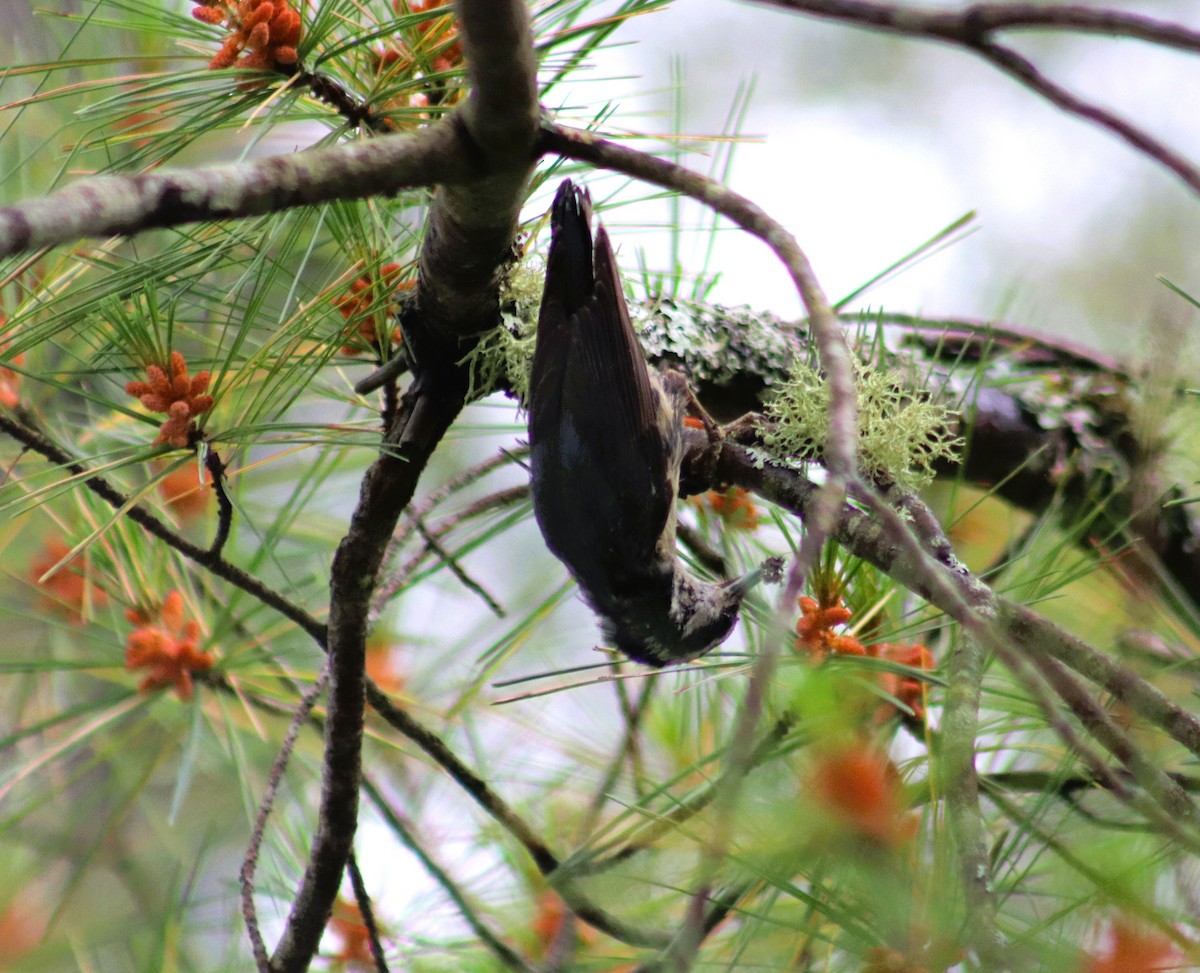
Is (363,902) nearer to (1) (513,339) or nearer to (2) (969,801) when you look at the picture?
(1) (513,339)

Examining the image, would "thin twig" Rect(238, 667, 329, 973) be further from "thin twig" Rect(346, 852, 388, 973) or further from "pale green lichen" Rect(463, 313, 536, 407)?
"pale green lichen" Rect(463, 313, 536, 407)

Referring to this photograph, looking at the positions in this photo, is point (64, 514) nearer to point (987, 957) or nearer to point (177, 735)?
point (177, 735)

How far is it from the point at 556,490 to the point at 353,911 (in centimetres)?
99

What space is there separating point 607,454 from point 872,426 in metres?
0.41

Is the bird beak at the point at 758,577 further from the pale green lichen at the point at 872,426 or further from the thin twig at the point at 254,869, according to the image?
the thin twig at the point at 254,869

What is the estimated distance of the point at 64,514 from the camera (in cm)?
218

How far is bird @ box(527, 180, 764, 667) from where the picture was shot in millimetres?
1496

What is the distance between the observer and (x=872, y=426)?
137 centimetres

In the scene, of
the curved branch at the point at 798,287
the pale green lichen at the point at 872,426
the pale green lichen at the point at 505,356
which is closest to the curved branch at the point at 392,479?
the pale green lichen at the point at 505,356

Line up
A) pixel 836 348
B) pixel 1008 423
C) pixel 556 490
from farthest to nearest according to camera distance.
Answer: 1. pixel 1008 423
2. pixel 556 490
3. pixel 836 348

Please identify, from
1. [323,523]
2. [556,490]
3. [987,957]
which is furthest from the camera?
[323,523]

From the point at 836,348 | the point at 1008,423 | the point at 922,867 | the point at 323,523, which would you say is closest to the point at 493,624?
the point at 323,523

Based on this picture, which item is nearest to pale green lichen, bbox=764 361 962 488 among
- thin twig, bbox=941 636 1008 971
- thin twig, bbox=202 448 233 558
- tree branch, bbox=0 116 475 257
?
thin twig, bbox=941 636 1008 971

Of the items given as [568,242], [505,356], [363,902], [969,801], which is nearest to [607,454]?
[505,356]
